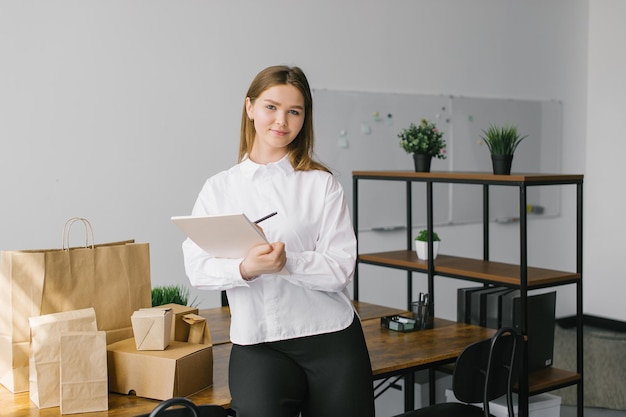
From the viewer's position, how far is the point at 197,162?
445 cm

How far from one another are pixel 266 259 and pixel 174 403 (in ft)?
1.24

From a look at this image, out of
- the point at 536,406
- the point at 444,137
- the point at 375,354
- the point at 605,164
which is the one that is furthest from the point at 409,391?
the point at 605,164

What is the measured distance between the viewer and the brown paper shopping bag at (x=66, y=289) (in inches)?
80.7

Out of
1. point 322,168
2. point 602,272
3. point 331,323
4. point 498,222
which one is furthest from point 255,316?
point 602,272

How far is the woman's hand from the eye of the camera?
1.80 m

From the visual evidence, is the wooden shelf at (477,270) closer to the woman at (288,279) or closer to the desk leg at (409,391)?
the desk leg at (409,391)

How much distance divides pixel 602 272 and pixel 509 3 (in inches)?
89.4

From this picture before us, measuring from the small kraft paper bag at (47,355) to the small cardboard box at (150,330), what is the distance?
155mm

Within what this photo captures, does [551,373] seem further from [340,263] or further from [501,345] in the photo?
[340,263]

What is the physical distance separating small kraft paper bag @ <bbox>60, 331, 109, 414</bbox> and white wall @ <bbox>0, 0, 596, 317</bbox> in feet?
6.87

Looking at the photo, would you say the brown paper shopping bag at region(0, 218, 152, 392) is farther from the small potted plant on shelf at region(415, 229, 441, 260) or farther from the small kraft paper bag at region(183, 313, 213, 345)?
the small potted plant on shelf at region(415, 229, 441, 260)

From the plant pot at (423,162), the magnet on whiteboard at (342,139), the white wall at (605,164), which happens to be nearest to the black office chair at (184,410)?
the plant pot at (423,162)

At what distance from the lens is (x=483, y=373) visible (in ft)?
7.98

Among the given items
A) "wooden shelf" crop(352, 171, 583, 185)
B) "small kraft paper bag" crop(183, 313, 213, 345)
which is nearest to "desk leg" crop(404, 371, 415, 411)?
"wooden shelf" crop(352, 171, 583, 185)
